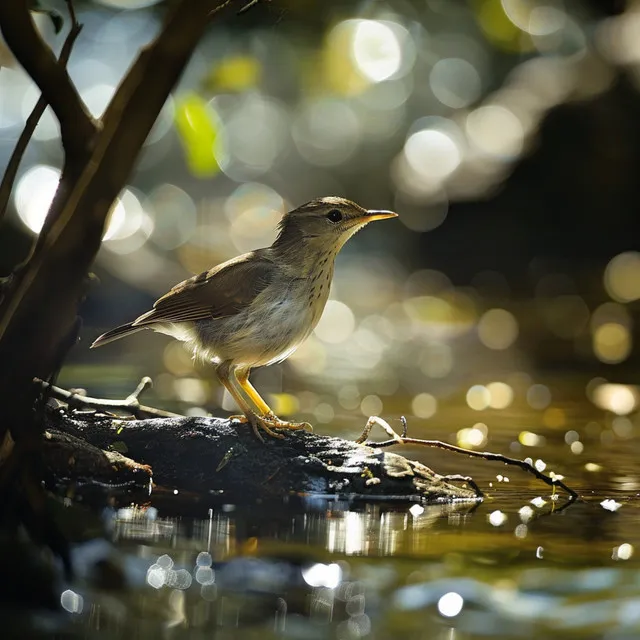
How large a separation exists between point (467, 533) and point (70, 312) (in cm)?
194

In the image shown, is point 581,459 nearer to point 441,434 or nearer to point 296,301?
→ point 441,434

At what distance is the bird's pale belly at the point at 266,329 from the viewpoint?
18.6 ft

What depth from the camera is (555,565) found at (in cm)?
399

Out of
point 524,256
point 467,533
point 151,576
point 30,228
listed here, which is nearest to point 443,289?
point 524,256

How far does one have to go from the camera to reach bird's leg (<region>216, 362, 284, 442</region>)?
5074mm

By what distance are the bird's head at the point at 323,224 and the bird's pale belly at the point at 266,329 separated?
37 centimetres

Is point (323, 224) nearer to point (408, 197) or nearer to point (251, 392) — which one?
point (251, 392)

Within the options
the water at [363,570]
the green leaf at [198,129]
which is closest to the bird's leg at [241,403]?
the water at [363,570]

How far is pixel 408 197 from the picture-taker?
49.7 feet

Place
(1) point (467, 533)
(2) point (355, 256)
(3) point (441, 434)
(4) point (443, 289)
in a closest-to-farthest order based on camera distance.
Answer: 1. (1) point (467, 533)
2. (3) point (441, 434)
3. (4) point (443, 289)
4. (2) point (355, 256)

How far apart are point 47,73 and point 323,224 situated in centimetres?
302

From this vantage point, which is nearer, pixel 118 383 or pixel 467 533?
pixel 467 533

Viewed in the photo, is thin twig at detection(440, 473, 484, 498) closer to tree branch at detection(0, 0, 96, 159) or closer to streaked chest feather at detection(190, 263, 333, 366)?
streaked chest feather at detection(190, 263, 333, 366)

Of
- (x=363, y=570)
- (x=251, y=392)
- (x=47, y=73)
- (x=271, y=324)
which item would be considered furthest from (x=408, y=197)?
(x=47, y=73)
